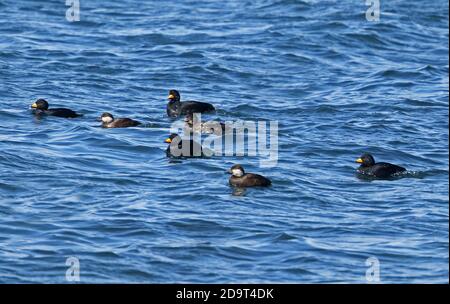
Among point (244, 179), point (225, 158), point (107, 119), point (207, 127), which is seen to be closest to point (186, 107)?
point (207, 127)

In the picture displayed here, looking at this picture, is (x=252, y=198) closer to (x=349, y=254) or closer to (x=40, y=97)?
(x=349, y=254)

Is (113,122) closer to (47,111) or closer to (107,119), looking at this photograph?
(107,119)

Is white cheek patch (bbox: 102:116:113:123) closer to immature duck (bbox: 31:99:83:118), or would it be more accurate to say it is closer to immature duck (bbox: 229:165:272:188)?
immature duck (bbox: 31:99:83:118)

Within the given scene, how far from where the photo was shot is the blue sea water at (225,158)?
15484 millimetres

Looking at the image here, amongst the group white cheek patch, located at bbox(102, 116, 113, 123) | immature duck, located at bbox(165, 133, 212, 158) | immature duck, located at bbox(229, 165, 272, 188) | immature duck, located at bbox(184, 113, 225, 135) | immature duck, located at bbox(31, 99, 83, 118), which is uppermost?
immature duck, located at bbox(31, 99, 83, 118)

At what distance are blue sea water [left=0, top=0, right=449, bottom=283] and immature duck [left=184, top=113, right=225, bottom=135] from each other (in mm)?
637

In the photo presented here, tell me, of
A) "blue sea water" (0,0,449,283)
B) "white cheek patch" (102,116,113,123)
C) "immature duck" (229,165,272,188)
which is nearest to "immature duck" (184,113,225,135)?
"blue sea water" (0,0,449,283)

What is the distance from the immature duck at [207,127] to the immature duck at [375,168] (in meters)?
3.28

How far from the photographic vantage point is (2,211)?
17141 millimetres

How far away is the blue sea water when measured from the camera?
15484 millimetres

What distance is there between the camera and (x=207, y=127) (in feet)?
72.8

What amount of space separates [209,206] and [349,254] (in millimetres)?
2819

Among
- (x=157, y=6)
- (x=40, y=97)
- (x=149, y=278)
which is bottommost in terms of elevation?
(x=149, y=278)

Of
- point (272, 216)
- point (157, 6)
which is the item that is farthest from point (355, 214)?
point (157, 6)
